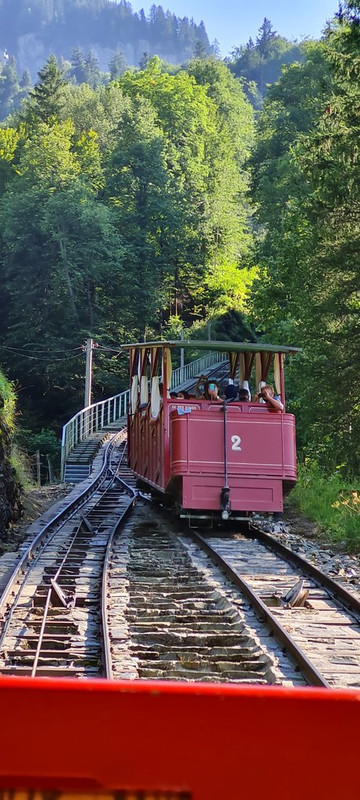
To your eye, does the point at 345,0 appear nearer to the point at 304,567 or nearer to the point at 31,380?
the point at 304,567

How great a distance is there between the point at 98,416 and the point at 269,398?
34.0 m

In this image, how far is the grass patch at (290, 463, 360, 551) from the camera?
1357cm

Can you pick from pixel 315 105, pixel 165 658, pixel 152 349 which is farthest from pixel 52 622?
pixel 315 105

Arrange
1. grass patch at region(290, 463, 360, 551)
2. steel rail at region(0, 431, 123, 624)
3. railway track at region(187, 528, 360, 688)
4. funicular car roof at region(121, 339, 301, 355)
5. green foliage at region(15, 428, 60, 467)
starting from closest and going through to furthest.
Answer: railway track at region(187, 528, 360, 688)
steel rail at region(0, 431, 123, 624)
grass patch at region(290, 463, 360, 551)
funicular car roof at region(121, 339, 301, 355)
green foliage at region(15, 428, 60, 467)

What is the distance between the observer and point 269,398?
48.9 feet

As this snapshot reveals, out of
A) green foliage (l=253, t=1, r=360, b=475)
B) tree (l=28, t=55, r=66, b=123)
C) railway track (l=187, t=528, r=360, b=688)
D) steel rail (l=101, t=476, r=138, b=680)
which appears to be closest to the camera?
steel rail (l=101, t=476, r=138, b=680)

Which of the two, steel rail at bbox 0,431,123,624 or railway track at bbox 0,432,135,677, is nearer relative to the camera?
railway track at bbox 0,432,135,677

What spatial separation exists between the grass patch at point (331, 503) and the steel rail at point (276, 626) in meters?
2.40

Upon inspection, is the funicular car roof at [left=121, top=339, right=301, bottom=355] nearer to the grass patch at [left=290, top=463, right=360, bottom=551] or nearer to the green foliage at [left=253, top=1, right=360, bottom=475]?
the grass patch at [left=290, top=463, right=360, bottom=551]

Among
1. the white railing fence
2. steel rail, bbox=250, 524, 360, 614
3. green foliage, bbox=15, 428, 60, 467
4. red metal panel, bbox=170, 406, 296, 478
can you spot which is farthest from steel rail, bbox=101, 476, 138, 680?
green foliage, bbox=15, 428, 60, 467

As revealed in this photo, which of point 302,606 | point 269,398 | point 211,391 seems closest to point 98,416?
point 211,391

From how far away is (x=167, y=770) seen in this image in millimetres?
1767

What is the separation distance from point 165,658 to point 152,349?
32.3 ft

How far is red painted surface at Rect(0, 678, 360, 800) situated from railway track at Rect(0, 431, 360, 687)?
4.36 meters
